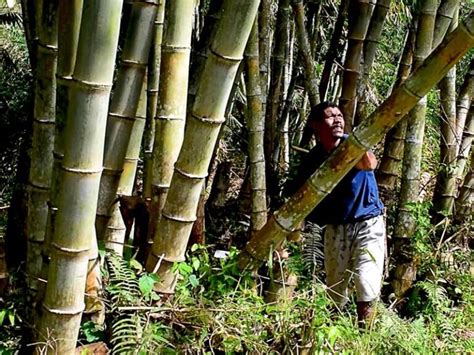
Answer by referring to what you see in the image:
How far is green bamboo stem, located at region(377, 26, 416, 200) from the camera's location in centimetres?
381

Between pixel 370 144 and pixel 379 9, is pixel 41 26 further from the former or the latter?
pixel 379 9

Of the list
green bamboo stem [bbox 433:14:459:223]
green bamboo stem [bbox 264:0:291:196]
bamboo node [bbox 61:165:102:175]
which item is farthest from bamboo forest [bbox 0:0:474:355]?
green bamboo stem [bbox 433:14:459:223]

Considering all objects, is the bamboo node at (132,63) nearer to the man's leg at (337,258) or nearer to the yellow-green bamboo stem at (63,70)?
the yellow-green bamboo stem at (63,70)

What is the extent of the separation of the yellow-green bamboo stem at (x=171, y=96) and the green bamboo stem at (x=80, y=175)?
17.1 inches

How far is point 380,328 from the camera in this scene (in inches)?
99.1

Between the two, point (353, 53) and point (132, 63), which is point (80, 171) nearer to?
point (132, 63)

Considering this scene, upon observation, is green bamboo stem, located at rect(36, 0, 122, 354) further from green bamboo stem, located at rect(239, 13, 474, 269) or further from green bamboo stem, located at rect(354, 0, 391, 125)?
green bamboo stem, located at rect(354, 0, 391, 125)

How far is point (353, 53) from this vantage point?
11.4 feet

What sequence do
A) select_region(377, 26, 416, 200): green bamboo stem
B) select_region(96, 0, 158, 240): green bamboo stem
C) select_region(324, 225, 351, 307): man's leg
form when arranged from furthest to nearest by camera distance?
select_region(377, 26, 416, 200): green bamboo stem
select_region(324, 225, 351, 307): man's leg
select_region(96, 0, 158, 240): green bamboo stem

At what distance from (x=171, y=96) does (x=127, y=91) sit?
0.53ft

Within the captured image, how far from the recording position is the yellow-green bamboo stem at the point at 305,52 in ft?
11.7

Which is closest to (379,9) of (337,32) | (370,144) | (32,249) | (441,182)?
(337,32)

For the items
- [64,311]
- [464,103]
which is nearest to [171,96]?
[64,311]

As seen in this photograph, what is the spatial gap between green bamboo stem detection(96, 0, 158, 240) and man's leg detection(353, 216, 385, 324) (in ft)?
3.99
